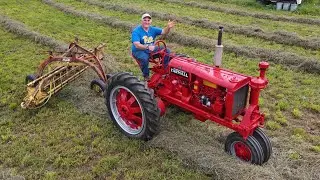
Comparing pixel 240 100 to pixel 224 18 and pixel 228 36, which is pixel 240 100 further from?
pixel 224 18

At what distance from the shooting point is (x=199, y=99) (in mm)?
5156

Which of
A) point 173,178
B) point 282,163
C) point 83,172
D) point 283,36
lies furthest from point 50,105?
point 283,36

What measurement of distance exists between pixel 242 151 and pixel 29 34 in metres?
7.90

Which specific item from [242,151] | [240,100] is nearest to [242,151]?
[242,151]

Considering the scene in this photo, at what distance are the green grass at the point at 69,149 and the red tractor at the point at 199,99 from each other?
1.10 ft

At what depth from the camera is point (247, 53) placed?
8969mm

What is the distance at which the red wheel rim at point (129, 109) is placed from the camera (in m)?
5.43

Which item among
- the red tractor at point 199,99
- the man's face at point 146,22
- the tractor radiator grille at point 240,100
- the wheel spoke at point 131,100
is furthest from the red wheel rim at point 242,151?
the man's face at point 146,22

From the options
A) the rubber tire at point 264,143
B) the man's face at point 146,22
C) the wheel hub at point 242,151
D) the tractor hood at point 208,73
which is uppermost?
the man's face at point 146,22

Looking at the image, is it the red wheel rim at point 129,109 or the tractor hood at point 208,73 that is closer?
the tractor hood at point 208,73

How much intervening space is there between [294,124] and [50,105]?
14.0 feet

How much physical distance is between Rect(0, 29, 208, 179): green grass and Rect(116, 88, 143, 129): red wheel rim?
0.86 feet

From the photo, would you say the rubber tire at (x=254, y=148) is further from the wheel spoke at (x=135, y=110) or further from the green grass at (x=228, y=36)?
the green grass at (x=228, y=36)

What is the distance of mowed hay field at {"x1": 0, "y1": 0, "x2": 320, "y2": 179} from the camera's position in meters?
4.86
